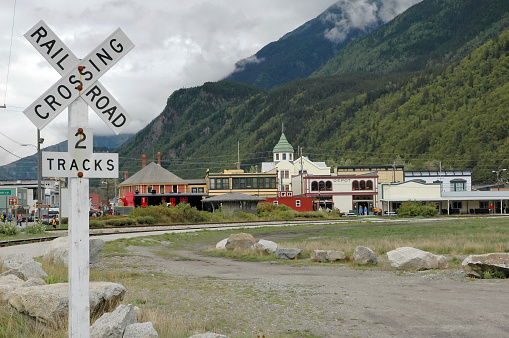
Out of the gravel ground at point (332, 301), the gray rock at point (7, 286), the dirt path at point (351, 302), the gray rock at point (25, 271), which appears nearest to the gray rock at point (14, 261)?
the gray rock at point (25, 271)

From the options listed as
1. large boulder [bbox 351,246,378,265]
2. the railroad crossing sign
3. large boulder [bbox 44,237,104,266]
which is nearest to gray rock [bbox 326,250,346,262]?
large boulder [bbox 351,246,378,265]

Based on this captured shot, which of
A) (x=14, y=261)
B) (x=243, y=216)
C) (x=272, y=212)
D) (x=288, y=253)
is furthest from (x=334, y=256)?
(x=272, y=212)

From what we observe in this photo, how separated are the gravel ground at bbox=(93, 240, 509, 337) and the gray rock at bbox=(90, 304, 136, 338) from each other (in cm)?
218

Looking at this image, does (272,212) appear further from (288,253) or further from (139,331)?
(139,331)

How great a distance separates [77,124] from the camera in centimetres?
620

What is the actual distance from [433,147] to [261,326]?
158m

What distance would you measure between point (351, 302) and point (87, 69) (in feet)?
30.6

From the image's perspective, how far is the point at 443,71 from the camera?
198 meters

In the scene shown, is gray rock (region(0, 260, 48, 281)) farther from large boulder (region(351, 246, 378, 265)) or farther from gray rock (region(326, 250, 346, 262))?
gray rock (region(326, 250, 346, 262))

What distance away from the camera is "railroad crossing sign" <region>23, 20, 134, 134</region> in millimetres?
5980

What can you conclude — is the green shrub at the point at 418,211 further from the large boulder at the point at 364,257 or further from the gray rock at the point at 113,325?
the gray rock at the point at 113,325

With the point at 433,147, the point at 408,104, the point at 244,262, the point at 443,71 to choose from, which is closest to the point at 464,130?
the point at 433,147

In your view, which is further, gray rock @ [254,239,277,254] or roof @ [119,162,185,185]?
roof @ [119,162,185,185]

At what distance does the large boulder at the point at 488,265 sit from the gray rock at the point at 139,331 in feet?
40.2
